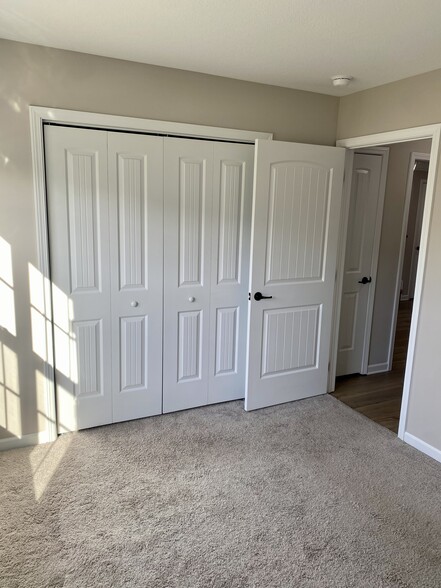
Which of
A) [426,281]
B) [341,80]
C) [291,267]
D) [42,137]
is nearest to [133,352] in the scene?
[291,267]

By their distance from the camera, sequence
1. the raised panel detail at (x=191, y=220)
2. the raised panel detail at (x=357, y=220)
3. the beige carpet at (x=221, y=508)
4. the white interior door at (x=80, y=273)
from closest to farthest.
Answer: the beige carpet at (x=221, y=508) < the white interior door at (x=80, y=273) < the raised panel detail at (x=191, y=220) < the raised panel detail at (x=357, y=220)

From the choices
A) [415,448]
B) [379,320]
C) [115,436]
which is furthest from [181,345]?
[379,320]

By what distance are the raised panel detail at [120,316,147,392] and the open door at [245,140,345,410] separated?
784mm

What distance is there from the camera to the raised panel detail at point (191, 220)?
295 cm

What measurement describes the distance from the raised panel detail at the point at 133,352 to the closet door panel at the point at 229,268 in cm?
53

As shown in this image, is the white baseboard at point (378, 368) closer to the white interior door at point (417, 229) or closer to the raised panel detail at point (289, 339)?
the raised panel detail at point (289, 339)

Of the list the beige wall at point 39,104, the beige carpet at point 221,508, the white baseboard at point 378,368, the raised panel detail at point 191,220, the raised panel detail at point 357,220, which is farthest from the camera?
the white baseboard at point 378,368

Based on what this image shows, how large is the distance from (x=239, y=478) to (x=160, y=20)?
96.8 inches

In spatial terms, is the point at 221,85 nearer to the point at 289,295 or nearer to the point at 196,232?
the point at 196,232

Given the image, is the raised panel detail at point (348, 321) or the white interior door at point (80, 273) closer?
the white interior door at point (80, 273)

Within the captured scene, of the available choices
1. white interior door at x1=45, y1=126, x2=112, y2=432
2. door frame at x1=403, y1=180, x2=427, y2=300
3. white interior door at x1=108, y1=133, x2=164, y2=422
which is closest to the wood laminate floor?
white interior door at x1=108, y1=133, x2=164, y2=422

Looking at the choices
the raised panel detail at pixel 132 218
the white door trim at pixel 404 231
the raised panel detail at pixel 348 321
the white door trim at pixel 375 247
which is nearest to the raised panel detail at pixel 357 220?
the white door trim at pixel 375 247

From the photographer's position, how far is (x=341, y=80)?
2865mm

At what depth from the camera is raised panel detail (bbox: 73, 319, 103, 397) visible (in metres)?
2.85
